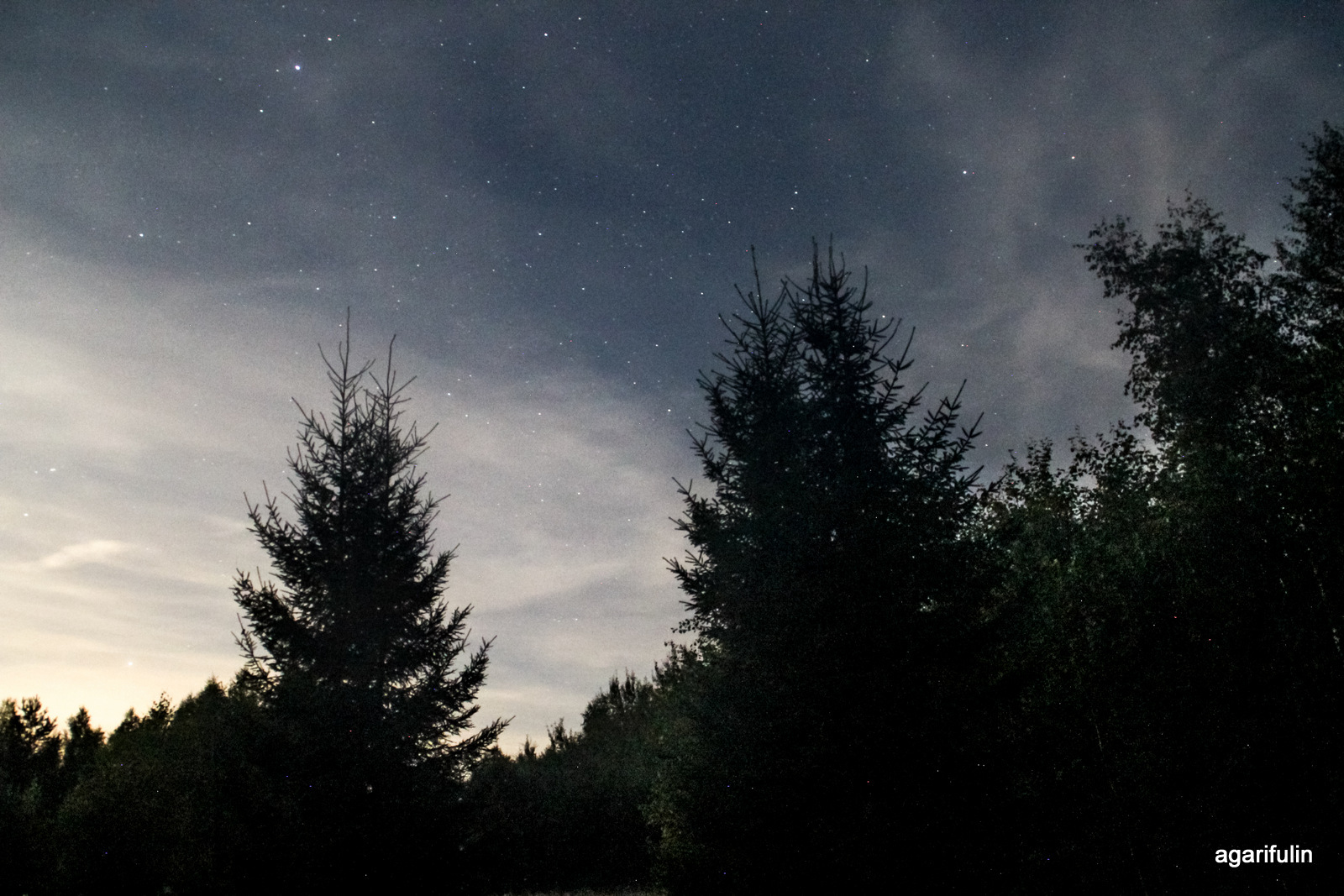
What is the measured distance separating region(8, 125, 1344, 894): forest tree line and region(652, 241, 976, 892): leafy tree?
0.16 ft

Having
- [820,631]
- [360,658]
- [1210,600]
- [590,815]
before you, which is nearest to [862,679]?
[820,631]

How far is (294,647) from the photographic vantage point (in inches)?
474

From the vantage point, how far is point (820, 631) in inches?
392

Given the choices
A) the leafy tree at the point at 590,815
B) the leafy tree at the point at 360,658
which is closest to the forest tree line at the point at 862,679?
the leafy tree at the point at 360,658

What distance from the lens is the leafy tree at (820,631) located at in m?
9.38

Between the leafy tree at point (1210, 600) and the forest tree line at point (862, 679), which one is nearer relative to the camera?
the forest tree line at point (862, 679)

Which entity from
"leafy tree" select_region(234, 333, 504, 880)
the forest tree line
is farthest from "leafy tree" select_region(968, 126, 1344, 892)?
"leafy tree" select_region(234, 333, 504, 880)

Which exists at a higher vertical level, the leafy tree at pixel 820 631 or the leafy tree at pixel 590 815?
the leafy tree at pixel 820 631

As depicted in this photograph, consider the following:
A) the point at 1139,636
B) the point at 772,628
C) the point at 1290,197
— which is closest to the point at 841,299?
the point at 772,628

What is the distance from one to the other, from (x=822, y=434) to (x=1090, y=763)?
54.3 ft

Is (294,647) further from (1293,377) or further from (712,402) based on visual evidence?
(1293,377)

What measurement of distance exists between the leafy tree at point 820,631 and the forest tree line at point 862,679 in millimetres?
48

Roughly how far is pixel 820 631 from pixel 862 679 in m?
0.86

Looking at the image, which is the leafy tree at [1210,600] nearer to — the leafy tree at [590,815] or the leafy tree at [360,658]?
the leafy tree at [360,658]
